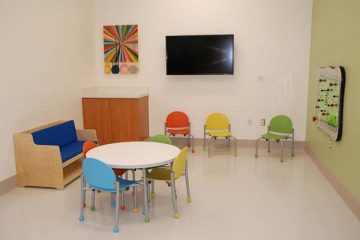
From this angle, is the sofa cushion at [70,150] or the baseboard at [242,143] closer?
the sofa cushion at [70,150]

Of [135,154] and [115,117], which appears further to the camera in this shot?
[115,117]

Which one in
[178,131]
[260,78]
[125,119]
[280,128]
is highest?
[260,78]

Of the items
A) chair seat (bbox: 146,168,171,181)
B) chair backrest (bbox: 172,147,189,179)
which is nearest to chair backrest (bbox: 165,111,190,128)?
chair seat (bbox: 146,168,171,181)

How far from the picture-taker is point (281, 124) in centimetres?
578

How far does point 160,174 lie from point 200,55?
303cm

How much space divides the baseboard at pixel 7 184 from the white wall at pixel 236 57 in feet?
9.42

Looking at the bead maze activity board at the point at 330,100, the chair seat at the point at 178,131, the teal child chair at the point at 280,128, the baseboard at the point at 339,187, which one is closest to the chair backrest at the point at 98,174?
the baseboard at the point at 339,187

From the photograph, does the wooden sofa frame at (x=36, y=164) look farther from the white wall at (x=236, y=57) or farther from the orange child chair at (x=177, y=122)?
the white wall at (x=236, y=57)

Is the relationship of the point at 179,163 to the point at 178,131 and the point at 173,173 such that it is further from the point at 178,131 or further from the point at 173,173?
the point at 178,131

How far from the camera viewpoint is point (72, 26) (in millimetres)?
5711

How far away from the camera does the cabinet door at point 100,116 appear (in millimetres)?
6027

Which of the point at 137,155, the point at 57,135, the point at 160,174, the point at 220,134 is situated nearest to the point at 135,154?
the point at 137,155

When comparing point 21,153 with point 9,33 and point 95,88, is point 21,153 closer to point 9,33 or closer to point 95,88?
point 9,33

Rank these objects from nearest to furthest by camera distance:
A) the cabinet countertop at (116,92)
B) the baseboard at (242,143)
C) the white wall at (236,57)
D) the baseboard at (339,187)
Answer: the baseboard at (339,187) < the white wall at (236,57) < the cabinet countertop at (116,92) < the baseboard at (242,143)
